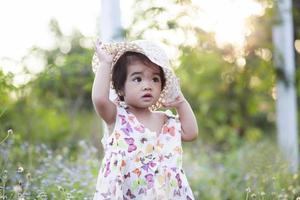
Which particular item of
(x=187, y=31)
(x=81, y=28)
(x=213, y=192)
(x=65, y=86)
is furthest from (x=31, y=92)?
(x=213, y=192)

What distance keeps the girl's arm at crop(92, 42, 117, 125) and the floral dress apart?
0.19 feet

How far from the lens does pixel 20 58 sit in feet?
19.6

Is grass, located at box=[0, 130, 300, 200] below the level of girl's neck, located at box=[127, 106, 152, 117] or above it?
below

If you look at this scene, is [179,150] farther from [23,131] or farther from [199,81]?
[199,81]

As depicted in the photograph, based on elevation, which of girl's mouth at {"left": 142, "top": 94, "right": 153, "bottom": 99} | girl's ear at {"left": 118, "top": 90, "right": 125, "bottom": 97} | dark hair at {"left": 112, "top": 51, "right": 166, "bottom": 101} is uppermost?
dark hair at {"left": 112, "top": 51, "right": 166, "bottom": 101}

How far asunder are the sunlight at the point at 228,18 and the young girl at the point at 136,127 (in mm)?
3421

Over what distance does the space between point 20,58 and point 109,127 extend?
2.88 metres

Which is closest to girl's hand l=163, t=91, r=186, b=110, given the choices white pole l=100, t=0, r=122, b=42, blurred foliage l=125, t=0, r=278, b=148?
white pole l=100, t=0, r=122, b=42

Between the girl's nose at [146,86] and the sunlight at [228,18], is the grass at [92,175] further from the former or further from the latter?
the sunlight at [228,18]

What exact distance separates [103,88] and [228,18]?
15.3 feet

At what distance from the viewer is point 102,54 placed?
3.23 m

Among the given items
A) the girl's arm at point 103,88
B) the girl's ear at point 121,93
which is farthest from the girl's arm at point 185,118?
the girl's arm at point 103,88

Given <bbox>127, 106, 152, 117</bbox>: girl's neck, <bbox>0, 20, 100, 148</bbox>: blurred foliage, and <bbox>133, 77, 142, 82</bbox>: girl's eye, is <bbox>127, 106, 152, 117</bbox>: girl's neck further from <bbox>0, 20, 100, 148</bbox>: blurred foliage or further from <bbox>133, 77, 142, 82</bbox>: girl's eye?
<bbox>0, 20, 100, 148</bbox>: blurred foliage

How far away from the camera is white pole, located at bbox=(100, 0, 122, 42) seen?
17.5ft
